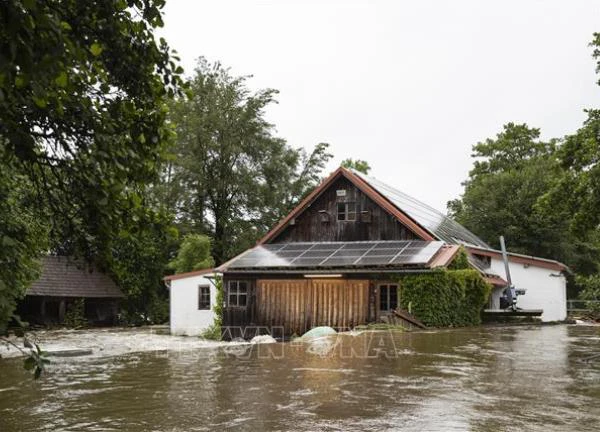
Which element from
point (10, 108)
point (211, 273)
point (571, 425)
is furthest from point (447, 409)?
point (211, 273)

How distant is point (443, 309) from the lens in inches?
882

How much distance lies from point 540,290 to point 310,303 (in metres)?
13.3

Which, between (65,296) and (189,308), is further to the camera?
(65,296)

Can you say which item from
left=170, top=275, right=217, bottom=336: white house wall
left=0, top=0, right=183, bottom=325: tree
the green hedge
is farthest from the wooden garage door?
left=0, top=0, right=183, bottom=325: tree

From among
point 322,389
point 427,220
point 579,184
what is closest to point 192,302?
point 427,220

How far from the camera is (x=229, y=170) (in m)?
41.2

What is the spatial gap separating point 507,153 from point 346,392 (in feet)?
168

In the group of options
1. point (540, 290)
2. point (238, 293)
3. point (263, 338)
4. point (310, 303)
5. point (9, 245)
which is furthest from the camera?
point (540, 290)

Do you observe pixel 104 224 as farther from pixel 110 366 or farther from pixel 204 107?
pixel 204 107

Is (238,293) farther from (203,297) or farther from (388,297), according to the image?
(388,297)

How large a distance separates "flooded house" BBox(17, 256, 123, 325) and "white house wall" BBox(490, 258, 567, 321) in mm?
20537

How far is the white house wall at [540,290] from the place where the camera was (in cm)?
3111

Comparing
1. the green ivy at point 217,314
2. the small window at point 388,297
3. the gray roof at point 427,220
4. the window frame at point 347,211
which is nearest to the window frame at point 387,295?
the small window at point 388,297

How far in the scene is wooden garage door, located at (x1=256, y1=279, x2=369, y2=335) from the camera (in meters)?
23.5
